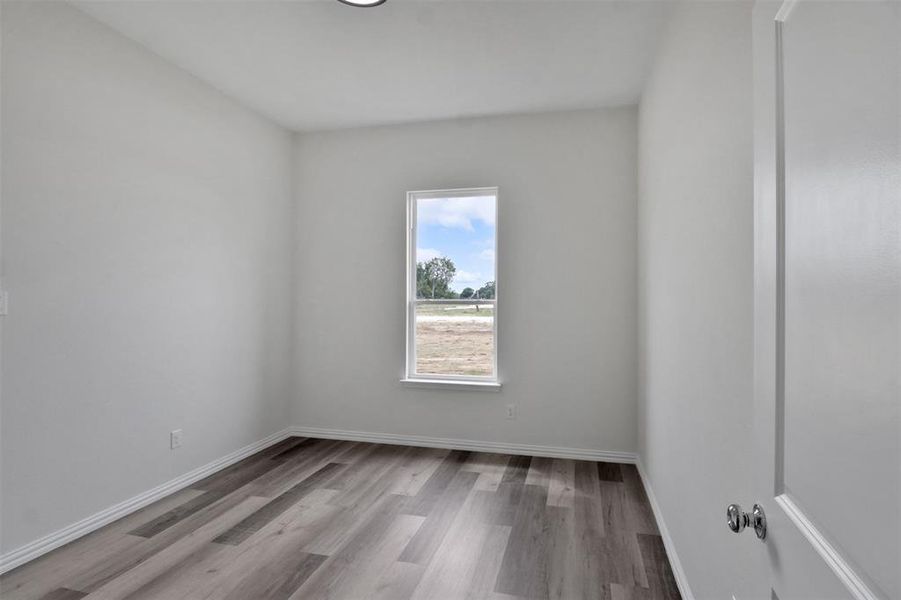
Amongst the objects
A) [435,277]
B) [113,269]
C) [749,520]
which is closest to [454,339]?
[435,277]

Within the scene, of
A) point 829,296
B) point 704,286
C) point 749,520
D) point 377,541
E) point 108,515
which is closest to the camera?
point 829,296

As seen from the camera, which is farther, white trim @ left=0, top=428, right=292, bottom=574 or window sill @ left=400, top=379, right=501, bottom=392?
window sill @ left=400, top=379, right=501, bottom=392

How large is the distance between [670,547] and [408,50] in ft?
10.0

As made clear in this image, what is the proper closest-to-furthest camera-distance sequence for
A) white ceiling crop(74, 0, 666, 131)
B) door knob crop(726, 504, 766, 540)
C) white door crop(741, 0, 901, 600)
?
white door crop(741, 0, 901, 600) → door knob crop(726, 504, 766, 540) → white ceiling crop(74, 0, 666, 131)

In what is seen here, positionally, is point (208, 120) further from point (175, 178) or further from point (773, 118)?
point (773, 118)

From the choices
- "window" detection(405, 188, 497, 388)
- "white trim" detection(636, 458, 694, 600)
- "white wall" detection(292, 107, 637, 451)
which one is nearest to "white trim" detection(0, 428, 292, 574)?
"white wall" detection(292, 107, 637, 451)

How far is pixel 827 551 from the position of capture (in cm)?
64

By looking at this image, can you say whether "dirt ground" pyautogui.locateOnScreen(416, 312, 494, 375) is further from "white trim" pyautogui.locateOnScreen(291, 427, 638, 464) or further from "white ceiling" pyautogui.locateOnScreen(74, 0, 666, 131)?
"white ceiling" pyautogui.locateOnScreen(74, 0, 666, 131)

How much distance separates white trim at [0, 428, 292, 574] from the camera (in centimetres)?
231

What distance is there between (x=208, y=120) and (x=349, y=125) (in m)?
1.17

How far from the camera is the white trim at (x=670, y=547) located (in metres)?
2.04

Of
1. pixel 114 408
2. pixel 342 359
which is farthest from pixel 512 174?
pixel 114 408

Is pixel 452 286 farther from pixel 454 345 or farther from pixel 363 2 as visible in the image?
pixel 363 2

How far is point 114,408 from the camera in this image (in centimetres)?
280
